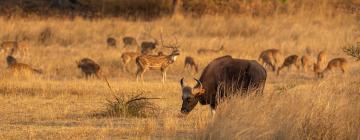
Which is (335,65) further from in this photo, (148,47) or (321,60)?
(148,47)

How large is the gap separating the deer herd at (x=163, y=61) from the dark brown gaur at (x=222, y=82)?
343 inches

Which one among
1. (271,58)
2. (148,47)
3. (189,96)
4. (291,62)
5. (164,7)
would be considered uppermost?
(164,7)

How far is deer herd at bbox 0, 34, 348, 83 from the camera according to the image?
78.1 feet

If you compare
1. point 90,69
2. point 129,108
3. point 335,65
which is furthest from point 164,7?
point 129,108

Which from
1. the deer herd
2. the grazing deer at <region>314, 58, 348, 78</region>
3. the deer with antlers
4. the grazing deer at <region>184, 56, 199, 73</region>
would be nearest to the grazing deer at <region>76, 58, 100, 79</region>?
the deer herd

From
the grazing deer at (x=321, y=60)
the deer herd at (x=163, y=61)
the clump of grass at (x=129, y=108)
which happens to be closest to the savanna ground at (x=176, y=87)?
the clump of grass at (x=129, y=108)

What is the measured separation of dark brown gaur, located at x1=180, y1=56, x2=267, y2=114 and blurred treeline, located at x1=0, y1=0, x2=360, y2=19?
85.0ft

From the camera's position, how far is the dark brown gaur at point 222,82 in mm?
13578

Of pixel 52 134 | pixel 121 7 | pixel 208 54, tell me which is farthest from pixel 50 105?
pixel 121 7

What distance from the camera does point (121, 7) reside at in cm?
4247

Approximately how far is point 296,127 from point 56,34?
2279cm

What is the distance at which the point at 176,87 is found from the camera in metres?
21.1

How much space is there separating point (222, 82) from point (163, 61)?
35.2 ft

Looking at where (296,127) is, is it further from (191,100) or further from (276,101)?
(191,100)
